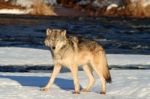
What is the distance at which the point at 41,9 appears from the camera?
73.5 meters

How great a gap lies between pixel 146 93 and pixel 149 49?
1828cm

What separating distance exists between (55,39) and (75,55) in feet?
3.14

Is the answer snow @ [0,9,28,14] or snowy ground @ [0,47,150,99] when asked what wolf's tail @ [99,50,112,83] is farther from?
snow @ [0,9,28,14]

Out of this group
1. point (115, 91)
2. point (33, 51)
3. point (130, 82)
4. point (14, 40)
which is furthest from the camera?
point (14, 40)

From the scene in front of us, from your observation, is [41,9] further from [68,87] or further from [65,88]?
[65,88]

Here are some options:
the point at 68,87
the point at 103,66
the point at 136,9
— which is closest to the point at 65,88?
the point at 68,87

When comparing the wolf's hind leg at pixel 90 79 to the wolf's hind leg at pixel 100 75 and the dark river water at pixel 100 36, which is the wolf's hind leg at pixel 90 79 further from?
the dark river water at pixel 100 36

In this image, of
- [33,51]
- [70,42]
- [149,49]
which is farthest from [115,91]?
[149,49]

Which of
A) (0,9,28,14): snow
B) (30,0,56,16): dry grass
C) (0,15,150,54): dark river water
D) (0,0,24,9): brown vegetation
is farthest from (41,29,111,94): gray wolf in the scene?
(0,0,24,9): brown vegetation

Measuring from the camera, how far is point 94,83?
15.4m

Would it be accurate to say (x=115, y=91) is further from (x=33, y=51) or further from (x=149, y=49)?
(x=149, y=49)

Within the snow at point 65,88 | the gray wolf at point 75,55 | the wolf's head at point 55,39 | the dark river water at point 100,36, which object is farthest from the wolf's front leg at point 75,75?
the dark river water at point 100,36

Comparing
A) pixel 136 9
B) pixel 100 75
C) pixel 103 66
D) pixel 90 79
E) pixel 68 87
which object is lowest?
pixel 136 9

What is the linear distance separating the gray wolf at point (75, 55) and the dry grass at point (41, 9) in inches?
2270
